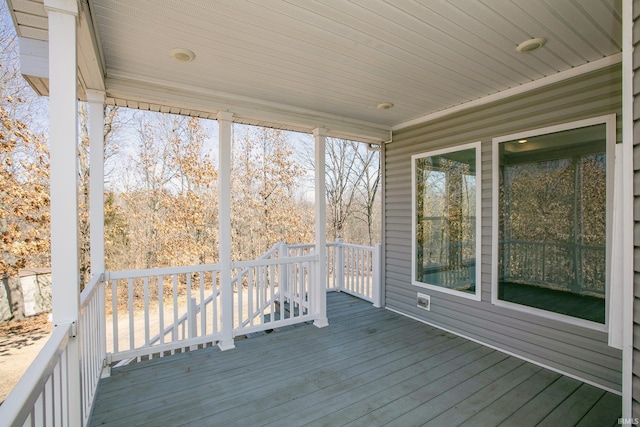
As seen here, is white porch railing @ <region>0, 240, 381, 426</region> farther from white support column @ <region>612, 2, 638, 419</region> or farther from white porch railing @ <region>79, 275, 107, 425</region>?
white support column @ <region>612, 2, 638, 419</region>

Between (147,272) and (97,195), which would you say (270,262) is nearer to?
(147,272)

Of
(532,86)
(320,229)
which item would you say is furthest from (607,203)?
(320,229)

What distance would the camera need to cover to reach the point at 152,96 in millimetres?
3025

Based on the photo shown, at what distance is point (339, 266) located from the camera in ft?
19.1

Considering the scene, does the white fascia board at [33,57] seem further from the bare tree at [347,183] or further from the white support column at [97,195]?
the bare tree at [347,183]

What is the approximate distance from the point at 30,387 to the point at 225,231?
2394mm

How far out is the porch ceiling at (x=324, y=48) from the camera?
1.94 m

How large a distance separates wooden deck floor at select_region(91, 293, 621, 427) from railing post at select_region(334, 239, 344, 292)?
7.36 ft

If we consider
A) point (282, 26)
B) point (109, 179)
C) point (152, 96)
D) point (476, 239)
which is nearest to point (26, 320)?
point (109, 179)

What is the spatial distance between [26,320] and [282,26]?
27.8 ft

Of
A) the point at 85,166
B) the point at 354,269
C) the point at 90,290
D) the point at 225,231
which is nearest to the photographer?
the point at 90,290

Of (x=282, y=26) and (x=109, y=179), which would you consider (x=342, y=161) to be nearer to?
(x=109, y=179)

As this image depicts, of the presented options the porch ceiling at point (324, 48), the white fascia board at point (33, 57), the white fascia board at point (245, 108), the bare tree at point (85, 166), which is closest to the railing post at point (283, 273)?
the white fascia board at point (245, 108)

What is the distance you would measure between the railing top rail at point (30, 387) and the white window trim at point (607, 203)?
11.5 feet
